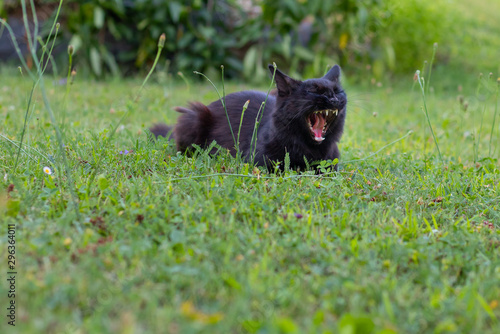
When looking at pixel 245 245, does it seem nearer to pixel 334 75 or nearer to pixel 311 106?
pixel 311 106

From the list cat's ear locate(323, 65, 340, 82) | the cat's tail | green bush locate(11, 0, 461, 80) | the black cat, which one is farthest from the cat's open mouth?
green bush locate(11, 0, 461, 80)

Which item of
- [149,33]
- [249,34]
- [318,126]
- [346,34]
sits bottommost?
[318,126]

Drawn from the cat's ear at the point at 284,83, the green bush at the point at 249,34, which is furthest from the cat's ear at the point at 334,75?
the green bush at the point at 249,34

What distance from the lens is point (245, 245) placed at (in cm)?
192

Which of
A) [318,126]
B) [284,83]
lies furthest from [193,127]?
[318,126]

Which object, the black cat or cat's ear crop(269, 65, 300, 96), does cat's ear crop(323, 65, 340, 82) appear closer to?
the black cat

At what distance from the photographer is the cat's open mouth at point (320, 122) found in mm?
2885

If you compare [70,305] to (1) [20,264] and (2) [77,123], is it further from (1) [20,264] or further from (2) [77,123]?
(2) [77,123]

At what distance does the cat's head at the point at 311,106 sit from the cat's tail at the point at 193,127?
0.72 m

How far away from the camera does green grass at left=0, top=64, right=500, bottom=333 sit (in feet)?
4.84

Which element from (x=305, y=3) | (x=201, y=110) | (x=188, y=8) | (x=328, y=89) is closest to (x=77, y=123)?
(x=201, y=110)

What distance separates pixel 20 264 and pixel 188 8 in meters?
5.75

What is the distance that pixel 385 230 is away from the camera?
83.2 inches

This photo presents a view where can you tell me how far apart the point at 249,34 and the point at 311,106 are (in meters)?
4.19
